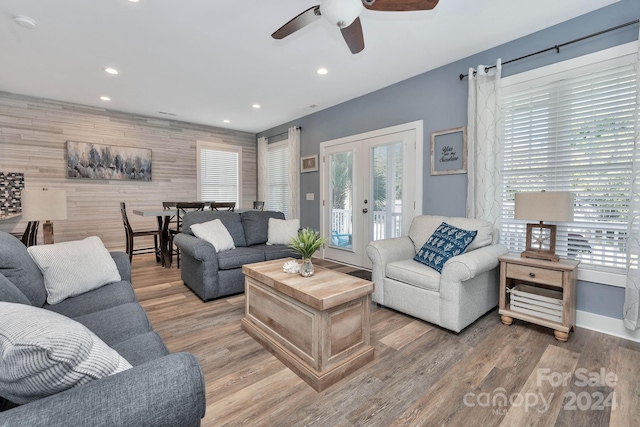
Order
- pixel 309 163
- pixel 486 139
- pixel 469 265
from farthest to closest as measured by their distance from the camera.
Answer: pixel 309 163
pixel 486 139
pixel 469 265

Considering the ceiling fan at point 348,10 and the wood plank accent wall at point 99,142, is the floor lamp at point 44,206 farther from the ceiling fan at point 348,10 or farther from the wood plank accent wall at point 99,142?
the wood plank accent wall at point 99,142

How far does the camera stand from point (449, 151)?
339 cm

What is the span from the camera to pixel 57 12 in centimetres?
243

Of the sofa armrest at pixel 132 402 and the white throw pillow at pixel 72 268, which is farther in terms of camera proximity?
the white throw pillow at pixel 72 268

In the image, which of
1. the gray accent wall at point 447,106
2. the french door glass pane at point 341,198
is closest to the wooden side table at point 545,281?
the gray accent wall at point 447,106

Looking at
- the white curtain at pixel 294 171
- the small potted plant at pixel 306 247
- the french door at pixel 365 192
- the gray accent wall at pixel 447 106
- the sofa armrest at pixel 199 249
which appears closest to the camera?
the small potted plant at pixel 306 247

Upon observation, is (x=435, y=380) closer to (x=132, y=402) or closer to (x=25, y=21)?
(x=132, y=402)

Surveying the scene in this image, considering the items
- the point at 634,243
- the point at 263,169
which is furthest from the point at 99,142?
the point at 634,243

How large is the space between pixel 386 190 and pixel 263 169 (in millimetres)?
→ 3492

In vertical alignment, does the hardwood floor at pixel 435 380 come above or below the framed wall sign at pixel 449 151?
below

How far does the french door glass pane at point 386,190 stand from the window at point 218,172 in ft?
12.1

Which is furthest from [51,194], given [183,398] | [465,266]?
Answer: [465,266]

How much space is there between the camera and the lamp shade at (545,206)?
7.42 feet

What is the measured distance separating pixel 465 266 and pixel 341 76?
2756 mm
